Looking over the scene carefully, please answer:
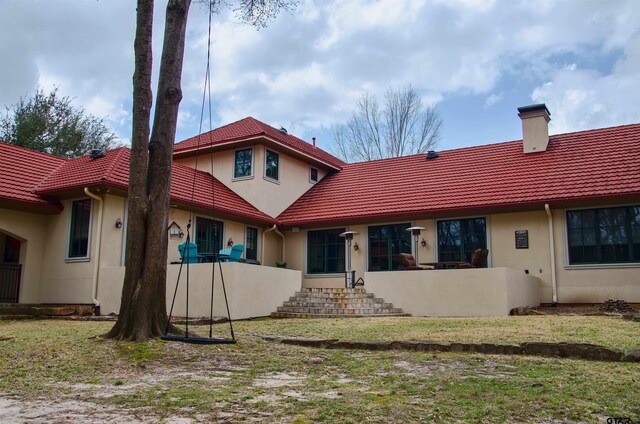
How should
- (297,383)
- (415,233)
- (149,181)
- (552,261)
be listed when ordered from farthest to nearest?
A: (415,233) → (552,261) → (149,181) → (297,383)

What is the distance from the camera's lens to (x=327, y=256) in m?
18.5

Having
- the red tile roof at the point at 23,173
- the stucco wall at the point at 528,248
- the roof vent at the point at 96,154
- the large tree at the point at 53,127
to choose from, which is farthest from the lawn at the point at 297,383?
the large tree at the point at 53,127

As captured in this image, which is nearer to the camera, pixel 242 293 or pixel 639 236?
pixel 242 293

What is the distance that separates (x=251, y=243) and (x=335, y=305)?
4616 millimetres

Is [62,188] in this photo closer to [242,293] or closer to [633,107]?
[242,293]

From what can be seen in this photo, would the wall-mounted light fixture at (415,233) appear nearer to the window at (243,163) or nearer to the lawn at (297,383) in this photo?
the window at (243,163)

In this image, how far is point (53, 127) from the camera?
101 ft

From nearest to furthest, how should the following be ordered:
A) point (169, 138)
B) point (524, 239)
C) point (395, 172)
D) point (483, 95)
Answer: point (169, 138)
point (524, 239)
point (395, 172)
point (483, 95)

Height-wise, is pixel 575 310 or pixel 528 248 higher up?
pixel 528 248

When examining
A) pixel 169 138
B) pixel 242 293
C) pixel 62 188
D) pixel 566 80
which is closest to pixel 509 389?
pixel 169 138

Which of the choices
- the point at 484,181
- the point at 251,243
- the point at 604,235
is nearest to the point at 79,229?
the point at 251,243

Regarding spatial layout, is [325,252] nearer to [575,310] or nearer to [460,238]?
[460,238]

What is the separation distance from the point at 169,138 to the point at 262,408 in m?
5.17

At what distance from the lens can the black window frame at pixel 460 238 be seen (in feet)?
53.1
